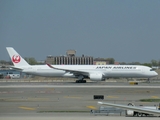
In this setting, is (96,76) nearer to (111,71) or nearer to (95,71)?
(95,71)

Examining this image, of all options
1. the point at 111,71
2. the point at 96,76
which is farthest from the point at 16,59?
the point at 111,71

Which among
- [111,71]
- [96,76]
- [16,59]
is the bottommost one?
[96,76]

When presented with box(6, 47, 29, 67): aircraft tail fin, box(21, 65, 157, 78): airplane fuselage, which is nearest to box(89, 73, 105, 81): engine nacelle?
box(21, 65, 157, 78): airplane fuselage

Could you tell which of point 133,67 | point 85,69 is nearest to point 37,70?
point 85,69

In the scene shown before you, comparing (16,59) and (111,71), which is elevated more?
(16,59)

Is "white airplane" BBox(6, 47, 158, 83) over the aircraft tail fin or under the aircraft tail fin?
under

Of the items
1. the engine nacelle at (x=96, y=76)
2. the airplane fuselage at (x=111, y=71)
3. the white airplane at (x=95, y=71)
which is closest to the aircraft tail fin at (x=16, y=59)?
the white airplane at (x=95, y=71)

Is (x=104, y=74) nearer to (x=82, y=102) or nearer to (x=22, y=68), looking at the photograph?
(x=22, y=68)

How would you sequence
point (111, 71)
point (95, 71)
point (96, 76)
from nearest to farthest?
point (96, 76), point (111, 71), point (95, 71)

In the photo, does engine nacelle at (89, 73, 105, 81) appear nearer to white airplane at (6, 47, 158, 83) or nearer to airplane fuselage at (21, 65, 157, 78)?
white airplane at (6, 47, 158, 83)

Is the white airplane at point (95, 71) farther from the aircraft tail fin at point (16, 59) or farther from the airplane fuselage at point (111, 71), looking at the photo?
the aircraft tail fin at point (16, 59)

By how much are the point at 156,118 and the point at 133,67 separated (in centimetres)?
5467

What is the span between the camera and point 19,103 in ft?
137

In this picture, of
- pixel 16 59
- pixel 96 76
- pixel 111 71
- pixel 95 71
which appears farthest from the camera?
pixel 16 59
